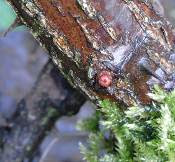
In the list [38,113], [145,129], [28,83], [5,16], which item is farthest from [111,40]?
[28,83]

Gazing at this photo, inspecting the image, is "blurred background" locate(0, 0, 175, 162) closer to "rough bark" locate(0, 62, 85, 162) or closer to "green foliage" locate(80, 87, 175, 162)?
"rough bark" locate(0, 62, 85, 162)

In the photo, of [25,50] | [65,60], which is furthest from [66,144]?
[65,60]

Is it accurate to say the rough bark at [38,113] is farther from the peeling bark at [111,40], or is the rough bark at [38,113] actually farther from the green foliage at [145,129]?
the peeling bark at [111,40]

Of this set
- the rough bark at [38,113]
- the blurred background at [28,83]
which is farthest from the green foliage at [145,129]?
the blurred background at [28,83]

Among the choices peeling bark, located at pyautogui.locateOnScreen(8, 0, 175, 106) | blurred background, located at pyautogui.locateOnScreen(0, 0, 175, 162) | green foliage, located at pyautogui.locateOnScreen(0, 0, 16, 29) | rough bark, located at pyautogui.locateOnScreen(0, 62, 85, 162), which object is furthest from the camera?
blurred background, located at pyautogui.locateOnScreen(0, 0, 175, 162)

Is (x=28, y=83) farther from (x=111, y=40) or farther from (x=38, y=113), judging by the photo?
(x=111, y=40)

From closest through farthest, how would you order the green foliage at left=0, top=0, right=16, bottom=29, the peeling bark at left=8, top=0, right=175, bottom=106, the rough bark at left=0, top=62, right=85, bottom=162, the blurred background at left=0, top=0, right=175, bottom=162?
the peeling bark at left=8, top=0, right=175, bottom=106 < the rough bark at left=0, top=62, right=85, bottom=162 < the green foliage at left=0, top=0, right=16, bottom=29 < the blurred background at left=0, top=0, right=175, bottom=162

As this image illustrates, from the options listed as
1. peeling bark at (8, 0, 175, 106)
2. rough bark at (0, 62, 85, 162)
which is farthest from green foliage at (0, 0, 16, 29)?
peeling bark at (8, 0, 175, 106)
